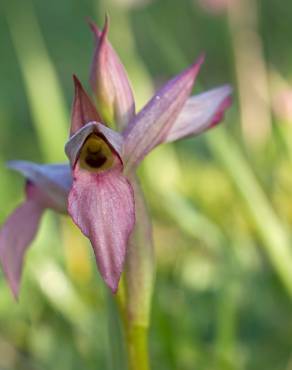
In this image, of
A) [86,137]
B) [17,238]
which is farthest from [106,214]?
[17,238]

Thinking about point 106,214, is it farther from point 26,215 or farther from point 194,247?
point 194,247

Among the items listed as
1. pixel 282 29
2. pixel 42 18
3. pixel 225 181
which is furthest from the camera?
pixel 42 18

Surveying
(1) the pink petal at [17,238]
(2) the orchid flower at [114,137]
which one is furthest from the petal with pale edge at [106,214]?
(1) the pink petal at [17,238]

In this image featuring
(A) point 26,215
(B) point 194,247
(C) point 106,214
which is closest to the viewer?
(C) point 106,214

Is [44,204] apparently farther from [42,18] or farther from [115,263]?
[42,18]

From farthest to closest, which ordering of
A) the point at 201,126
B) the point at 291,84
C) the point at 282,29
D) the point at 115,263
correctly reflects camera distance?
the point at 282,29, the point at 291,84, the point at 201,126, the point at 115,263

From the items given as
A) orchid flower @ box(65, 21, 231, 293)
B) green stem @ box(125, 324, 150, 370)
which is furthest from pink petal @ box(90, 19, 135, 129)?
green stem @ box(125, 324, 150, 370)

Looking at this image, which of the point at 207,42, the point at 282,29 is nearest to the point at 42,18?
the point at 207,42
